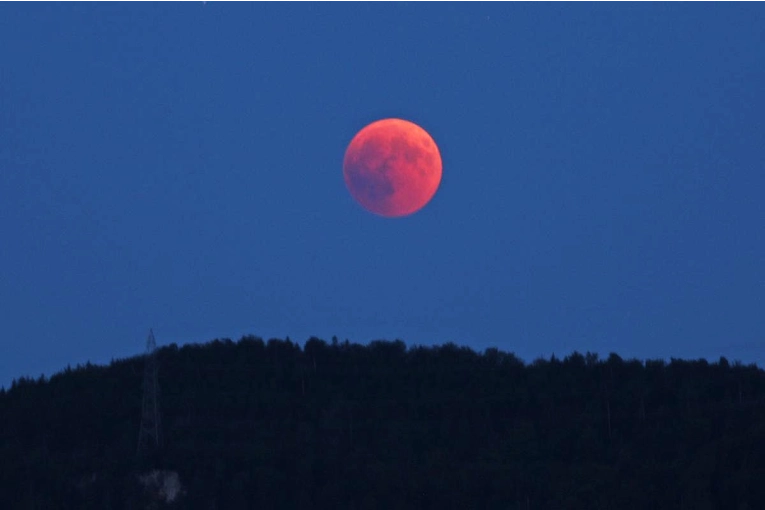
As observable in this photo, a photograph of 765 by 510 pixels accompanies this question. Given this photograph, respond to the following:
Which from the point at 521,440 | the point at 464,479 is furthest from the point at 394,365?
the point at 464,479

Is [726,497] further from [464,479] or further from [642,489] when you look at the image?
[464,479]

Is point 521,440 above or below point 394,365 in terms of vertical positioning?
below

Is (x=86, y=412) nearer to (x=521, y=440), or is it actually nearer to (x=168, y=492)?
(x=168, y=492)

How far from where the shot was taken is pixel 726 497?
86.1 meters

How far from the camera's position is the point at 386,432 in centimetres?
12050

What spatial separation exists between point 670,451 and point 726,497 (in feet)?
50.3

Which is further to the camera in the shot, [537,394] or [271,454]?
[537,394]

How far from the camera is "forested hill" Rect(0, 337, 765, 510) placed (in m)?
96.9

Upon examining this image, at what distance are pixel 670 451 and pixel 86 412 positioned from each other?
151 feet

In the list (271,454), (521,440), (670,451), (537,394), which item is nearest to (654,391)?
(537,394)

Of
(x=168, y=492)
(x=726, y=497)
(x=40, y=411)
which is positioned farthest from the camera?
(x=40, y=411)

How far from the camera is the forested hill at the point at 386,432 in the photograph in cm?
9688

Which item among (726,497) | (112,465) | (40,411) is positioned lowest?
(726,497)

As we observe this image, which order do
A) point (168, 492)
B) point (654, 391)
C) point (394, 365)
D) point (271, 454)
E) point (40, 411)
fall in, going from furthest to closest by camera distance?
point (394, 365) → point (654, 391) → point (40, 411) → point (271, 454) → point (168, 492)
